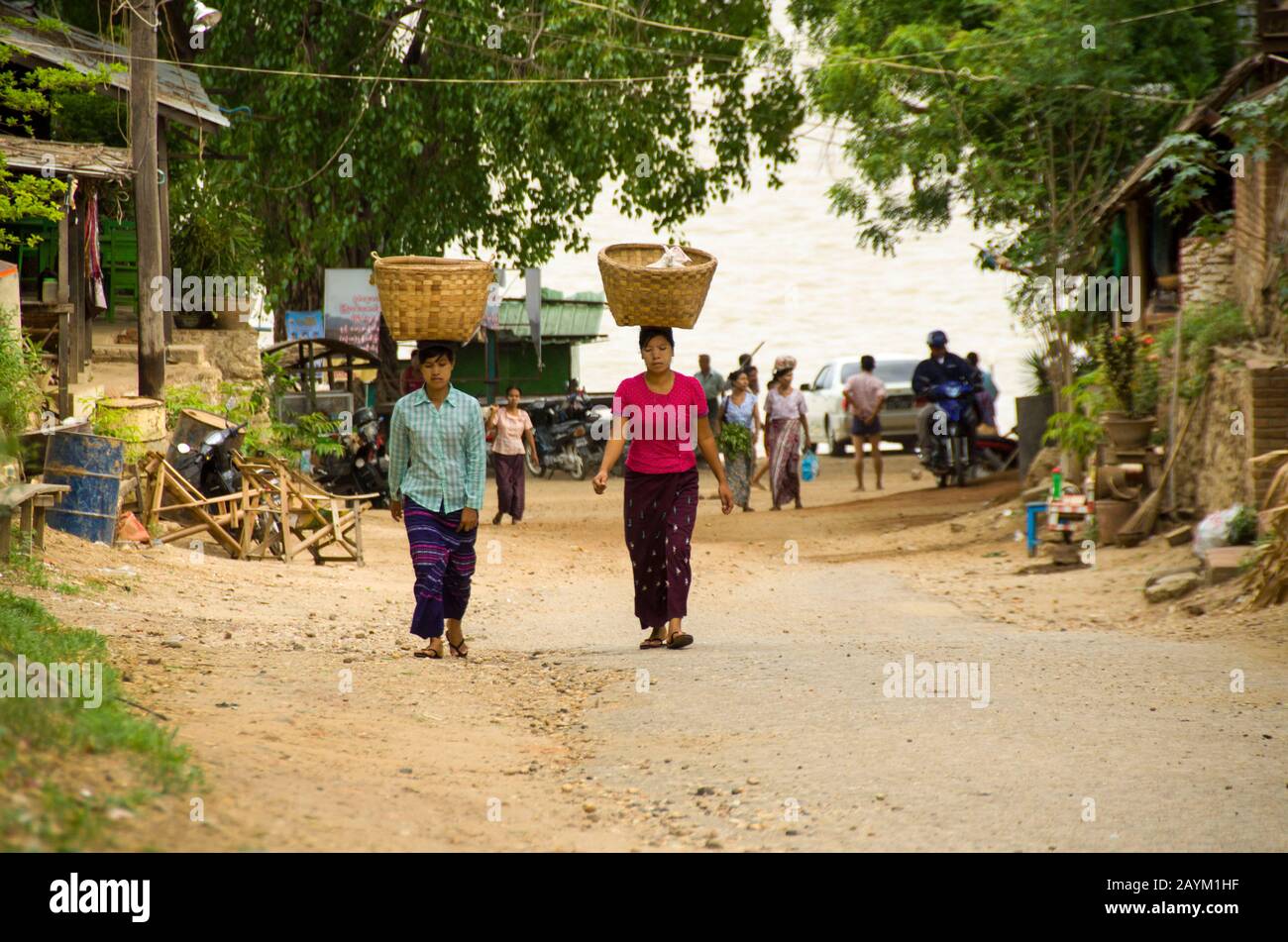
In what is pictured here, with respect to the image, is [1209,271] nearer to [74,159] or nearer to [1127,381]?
[1127,381]

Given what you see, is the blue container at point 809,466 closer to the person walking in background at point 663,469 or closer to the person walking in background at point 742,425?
the person walking in background at point 742,425

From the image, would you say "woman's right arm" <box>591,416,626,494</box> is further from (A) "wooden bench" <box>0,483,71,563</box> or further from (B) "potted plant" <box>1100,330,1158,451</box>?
(B) "potted plant" <box>1100,330,1158,451</box>

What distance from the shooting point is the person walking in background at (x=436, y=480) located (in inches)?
323

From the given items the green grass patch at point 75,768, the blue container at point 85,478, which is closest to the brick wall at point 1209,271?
the blue container at point 85,478

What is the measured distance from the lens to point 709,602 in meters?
12.1

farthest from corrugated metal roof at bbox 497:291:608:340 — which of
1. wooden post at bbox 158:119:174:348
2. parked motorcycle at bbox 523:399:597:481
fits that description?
wooden post at bbox 158:119:174:348

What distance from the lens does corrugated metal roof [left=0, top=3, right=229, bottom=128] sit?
16938mm

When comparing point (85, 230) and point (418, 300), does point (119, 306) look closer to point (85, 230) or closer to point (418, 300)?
point (85, 230)

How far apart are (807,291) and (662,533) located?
197 ft

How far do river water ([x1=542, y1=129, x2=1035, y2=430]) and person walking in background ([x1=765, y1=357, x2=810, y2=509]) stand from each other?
31.2 metres
